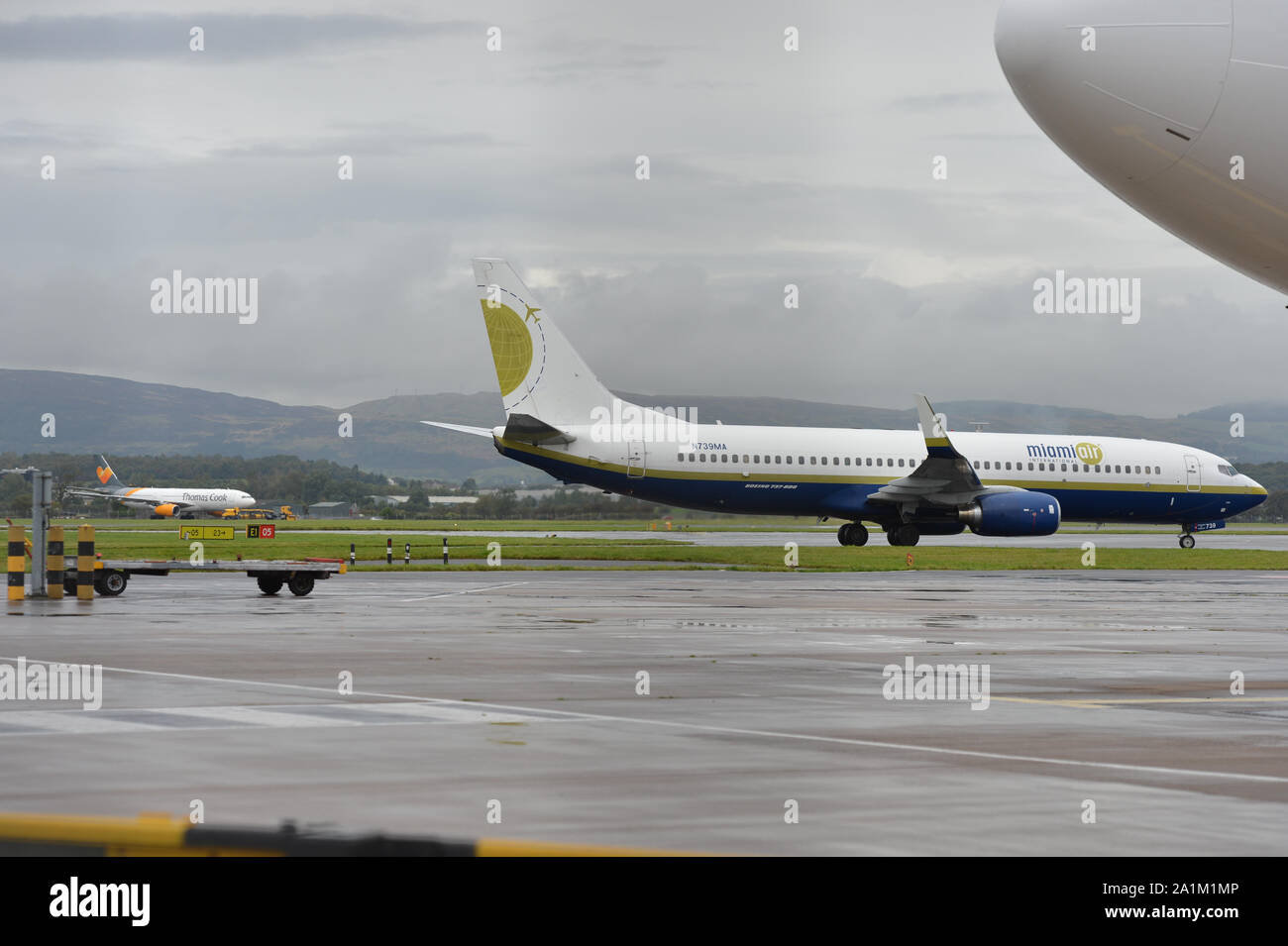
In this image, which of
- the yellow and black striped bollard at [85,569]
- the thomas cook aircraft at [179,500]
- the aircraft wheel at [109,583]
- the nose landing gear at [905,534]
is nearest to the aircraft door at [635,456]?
the nose landing gear at [905,534]

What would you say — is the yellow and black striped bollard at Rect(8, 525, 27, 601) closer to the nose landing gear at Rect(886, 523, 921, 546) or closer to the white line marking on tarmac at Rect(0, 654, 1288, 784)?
the white line marking on tarmac at Rect(0, 654, 1288, 784)

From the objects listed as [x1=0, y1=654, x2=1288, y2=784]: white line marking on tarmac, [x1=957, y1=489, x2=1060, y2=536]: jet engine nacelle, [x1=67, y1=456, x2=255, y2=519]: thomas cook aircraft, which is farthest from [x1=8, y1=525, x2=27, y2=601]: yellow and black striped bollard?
[x1=67, y1=456, x2=255, y2=519]: thomas cook aircraft

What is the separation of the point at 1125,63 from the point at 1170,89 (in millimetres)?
398

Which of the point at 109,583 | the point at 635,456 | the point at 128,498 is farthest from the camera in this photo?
the point at 128,498

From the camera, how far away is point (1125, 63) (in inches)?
465

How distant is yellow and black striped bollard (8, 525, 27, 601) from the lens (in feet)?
94.1

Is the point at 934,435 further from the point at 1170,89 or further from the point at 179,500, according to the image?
the point at 179,500

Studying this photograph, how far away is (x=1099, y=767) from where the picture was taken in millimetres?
10531

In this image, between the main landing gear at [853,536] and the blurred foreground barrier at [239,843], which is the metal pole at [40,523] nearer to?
the blurred foreground barrier at [239,843]

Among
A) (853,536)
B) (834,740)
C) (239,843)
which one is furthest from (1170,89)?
(853,536)

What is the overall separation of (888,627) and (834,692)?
28.4 ft

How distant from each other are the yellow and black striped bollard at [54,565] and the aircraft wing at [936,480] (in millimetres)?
29134
